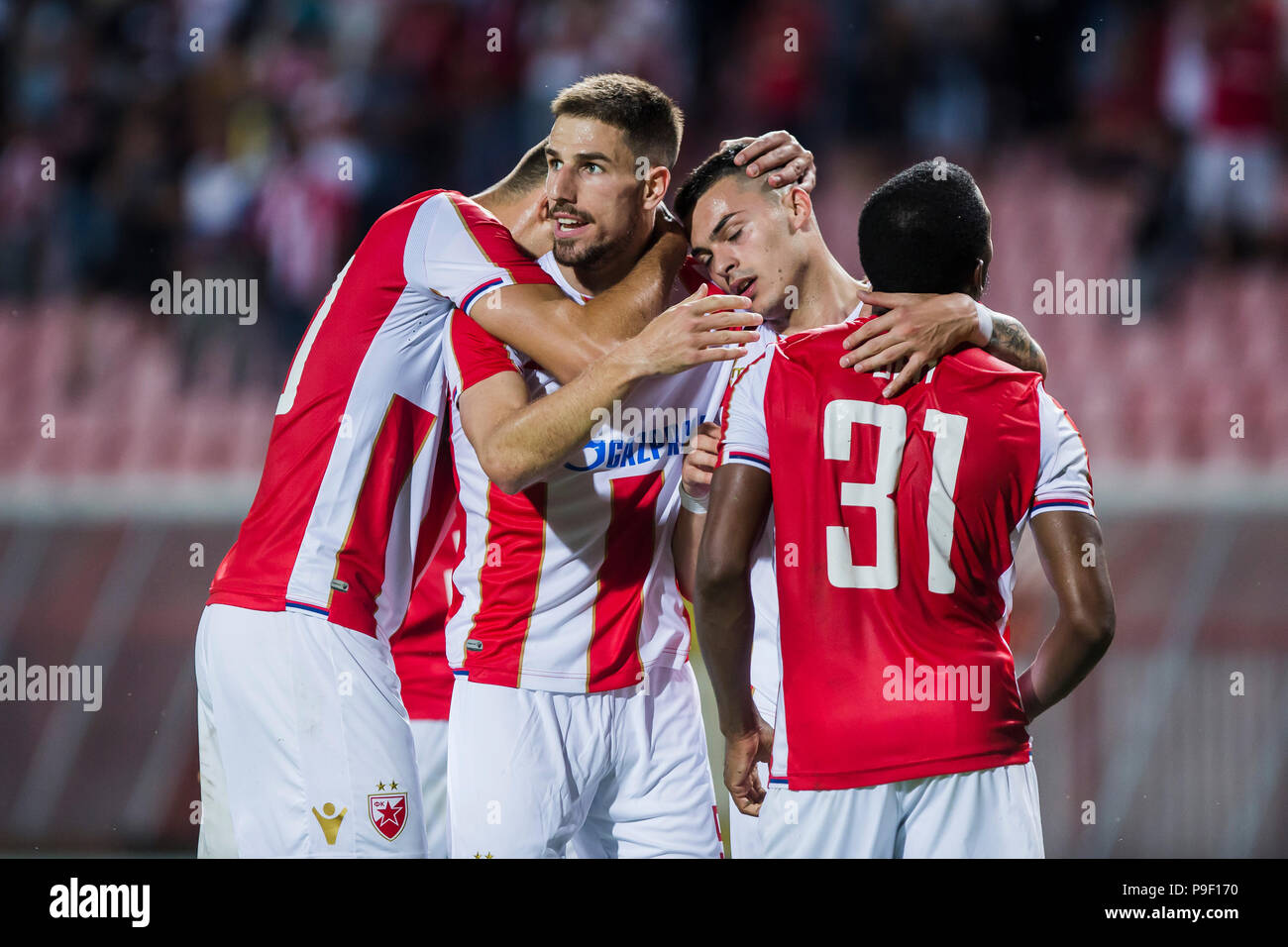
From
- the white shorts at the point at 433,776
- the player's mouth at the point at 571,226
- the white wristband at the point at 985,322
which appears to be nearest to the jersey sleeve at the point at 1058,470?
the white wristband at the point at 985,322

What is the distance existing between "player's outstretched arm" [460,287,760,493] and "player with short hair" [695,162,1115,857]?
19cm

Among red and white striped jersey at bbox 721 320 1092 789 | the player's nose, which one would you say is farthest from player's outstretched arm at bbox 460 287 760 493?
the player's nose

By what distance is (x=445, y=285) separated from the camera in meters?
3.06

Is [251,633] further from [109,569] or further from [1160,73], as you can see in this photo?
[1160,73]

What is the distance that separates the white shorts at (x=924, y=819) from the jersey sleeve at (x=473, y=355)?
119 centimetres

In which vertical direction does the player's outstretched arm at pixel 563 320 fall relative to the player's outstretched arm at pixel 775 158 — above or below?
below

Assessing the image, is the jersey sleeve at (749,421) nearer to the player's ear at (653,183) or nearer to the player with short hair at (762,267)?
the player with short hair at (762,267)

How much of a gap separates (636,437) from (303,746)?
1022 mm

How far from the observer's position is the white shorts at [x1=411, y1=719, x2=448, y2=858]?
3.36m

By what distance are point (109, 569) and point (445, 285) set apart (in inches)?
131

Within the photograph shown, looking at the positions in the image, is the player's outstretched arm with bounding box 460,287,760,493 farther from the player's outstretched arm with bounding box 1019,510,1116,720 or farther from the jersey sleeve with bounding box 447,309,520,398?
the player's outstretched arm with bounding box 1019,510,1116,720

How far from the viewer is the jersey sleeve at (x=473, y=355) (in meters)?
2.99

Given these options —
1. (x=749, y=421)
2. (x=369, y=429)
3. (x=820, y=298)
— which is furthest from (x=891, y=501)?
(x=369, y=429)

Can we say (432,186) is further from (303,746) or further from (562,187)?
(303,746)
